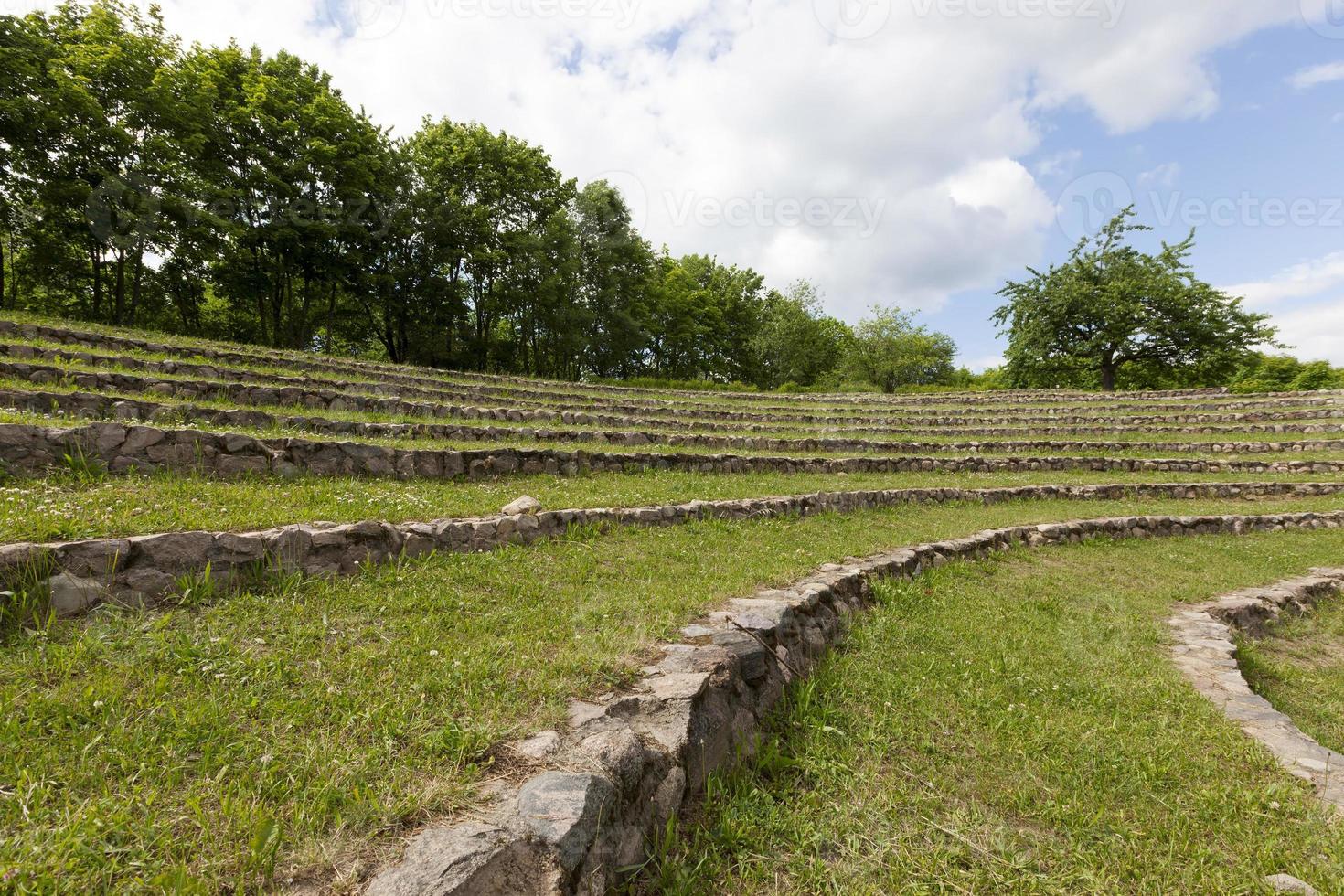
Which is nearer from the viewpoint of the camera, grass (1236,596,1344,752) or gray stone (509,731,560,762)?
gray stone (509,731,560,762)

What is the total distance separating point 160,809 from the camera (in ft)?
7.73

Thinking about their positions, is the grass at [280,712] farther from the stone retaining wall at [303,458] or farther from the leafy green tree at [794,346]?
the leafy green tree at [794,346]

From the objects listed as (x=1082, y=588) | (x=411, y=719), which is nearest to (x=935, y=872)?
(x=411, y=719)

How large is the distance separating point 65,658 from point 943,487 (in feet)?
54.7

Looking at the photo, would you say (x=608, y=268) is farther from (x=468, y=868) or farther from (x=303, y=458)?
(x=468, y=868)

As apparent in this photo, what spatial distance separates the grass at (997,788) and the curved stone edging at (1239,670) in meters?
0.23

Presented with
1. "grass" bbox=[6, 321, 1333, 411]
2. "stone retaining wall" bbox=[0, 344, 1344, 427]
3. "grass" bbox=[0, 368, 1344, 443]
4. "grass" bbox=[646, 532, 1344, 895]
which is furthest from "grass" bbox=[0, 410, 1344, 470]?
"grass" bbox=[646, 532, 1344, 895]

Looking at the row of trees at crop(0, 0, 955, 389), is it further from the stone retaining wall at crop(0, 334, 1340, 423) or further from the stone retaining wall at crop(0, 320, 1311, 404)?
the stone retaining wall at crop(0, 334, 1340, 423)

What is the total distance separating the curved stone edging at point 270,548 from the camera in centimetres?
392

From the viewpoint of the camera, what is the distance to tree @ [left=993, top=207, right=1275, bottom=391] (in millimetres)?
42562

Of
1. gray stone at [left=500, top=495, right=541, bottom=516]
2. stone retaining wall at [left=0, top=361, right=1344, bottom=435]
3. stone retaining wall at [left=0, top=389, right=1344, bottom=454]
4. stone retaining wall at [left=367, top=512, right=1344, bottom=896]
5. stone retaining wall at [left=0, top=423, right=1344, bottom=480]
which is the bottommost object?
stone retaining wall at [left=367, top=512, right=1344, bottom=896]

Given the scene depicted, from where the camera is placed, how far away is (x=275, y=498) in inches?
254

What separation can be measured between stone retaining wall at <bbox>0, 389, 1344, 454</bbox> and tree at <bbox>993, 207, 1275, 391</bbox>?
25234 mm

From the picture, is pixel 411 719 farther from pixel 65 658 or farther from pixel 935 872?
pixel 935 872
